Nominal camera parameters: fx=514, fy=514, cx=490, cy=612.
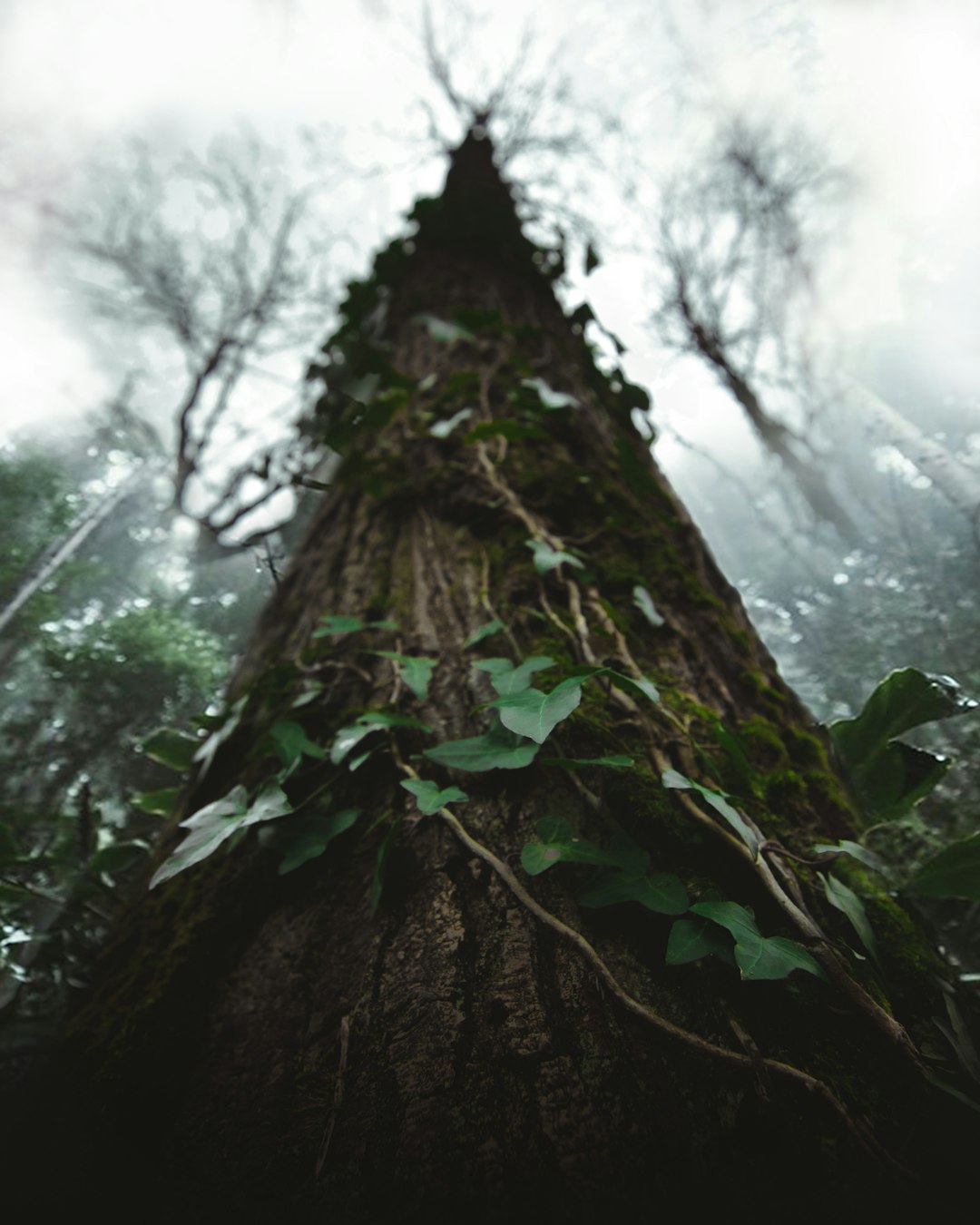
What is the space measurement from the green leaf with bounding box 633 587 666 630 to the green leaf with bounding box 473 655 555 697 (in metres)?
0.25

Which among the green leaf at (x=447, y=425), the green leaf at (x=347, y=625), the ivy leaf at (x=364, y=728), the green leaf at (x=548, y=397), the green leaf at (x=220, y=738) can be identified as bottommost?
the ivy leaf at (x=364, y=728)

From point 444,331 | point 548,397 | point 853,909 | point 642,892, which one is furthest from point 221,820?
point 444,331

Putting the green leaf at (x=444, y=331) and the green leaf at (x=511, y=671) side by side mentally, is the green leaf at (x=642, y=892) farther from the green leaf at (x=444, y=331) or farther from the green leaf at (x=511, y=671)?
the green leaf at (x=444, y=331)

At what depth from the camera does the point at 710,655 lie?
0.89 metres

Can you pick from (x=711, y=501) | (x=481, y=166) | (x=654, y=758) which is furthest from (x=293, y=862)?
(x=711, y=501)

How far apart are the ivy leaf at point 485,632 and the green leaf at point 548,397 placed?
72 centimetres

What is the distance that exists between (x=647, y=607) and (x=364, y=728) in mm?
500

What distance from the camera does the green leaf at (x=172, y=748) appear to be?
1.21 meters

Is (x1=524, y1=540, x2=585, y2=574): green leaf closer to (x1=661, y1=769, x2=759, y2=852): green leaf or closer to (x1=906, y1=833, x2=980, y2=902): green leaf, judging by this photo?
(x1=661, y1=769, x2=759, y2=852): green leaf

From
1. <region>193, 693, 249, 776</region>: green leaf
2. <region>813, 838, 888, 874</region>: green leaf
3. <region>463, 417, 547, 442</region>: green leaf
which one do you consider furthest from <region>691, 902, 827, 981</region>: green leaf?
<region>463, 417, 547, 442</region>: green leaf

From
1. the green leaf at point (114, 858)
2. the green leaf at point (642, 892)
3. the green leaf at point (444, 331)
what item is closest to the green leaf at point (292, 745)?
the green leaf at point (642, 892)

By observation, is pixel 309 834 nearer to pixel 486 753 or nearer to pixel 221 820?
pixel 221 820

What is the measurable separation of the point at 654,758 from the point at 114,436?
598cm

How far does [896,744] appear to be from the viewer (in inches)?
27.9
